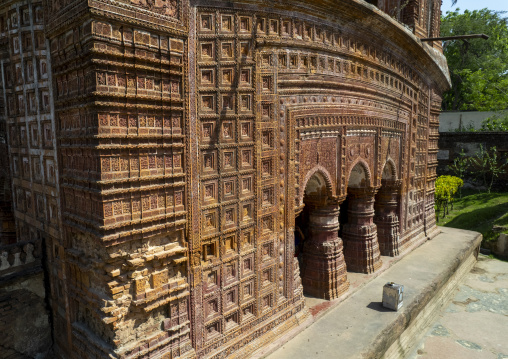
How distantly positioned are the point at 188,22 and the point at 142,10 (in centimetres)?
56

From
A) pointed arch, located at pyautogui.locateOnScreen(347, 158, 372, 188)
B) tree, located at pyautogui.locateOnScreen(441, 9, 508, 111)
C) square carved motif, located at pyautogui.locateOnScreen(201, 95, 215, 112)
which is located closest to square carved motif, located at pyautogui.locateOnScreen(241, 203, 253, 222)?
square carved motif, located at pyautogui.locateOnScreen(201, 95, 215, 112)

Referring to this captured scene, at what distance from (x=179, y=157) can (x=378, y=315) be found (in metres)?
4.38

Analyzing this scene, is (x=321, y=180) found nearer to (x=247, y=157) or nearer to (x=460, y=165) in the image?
(x=247, y=157)

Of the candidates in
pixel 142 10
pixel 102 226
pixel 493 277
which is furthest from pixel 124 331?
pixel 493 277

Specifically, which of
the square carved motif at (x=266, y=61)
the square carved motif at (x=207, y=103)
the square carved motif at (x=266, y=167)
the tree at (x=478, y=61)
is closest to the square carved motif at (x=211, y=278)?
the square carved motif at (x=266, y=167)

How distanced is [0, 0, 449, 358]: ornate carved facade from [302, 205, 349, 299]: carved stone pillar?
0.03 meters

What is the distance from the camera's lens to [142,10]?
11.3ft

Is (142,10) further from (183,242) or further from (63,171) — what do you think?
(183,242)

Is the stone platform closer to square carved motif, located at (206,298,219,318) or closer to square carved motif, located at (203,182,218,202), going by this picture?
square carved motif, located at (206,298,219,318)

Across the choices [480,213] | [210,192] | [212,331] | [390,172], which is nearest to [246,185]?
[210,192]

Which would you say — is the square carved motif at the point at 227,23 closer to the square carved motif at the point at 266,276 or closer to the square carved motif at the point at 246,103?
the square carved motif at the point at 246,103

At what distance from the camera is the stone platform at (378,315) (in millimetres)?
4992

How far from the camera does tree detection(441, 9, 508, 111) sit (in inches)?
926

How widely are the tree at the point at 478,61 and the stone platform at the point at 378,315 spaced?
62.0 feet
